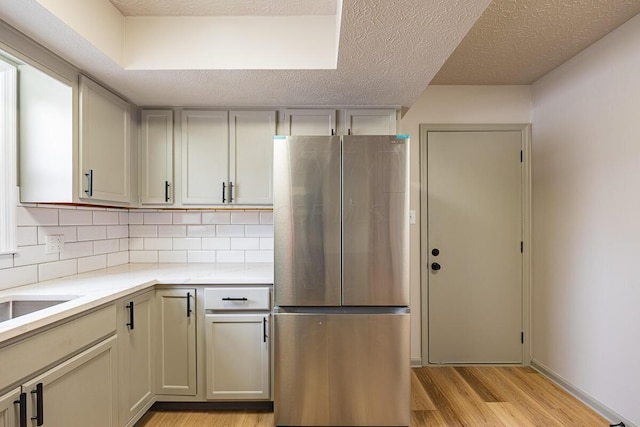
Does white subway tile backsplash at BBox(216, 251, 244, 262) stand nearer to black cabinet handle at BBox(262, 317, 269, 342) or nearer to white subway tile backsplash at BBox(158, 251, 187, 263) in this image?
white subway tile backsplash at BBox(158, 251, 187, 263)

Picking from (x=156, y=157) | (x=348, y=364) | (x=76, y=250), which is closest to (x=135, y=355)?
(x=76, y=250)

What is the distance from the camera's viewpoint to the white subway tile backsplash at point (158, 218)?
8.53 feet

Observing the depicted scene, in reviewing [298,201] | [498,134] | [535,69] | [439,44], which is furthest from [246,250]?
[535,69]

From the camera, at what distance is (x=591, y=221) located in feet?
6.83

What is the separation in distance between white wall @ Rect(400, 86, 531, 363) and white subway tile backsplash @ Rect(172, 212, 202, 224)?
→ 69.6 inches

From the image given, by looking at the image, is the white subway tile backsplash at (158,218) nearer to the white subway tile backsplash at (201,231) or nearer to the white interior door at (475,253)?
the white subway tile backsplash at (201,231)

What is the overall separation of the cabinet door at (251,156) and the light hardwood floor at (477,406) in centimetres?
138

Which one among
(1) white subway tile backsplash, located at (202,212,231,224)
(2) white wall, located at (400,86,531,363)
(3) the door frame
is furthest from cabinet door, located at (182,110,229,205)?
(3) the door frame

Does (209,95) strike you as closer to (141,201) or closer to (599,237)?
(141,201)

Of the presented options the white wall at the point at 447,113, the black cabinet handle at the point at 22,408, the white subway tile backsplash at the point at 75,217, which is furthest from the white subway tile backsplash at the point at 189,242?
the white wall at the point at 447,113

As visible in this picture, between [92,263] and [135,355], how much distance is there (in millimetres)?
831

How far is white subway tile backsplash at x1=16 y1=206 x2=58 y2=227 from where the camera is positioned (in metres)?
1.69

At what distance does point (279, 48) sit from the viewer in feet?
5.76

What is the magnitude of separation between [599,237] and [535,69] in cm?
131
